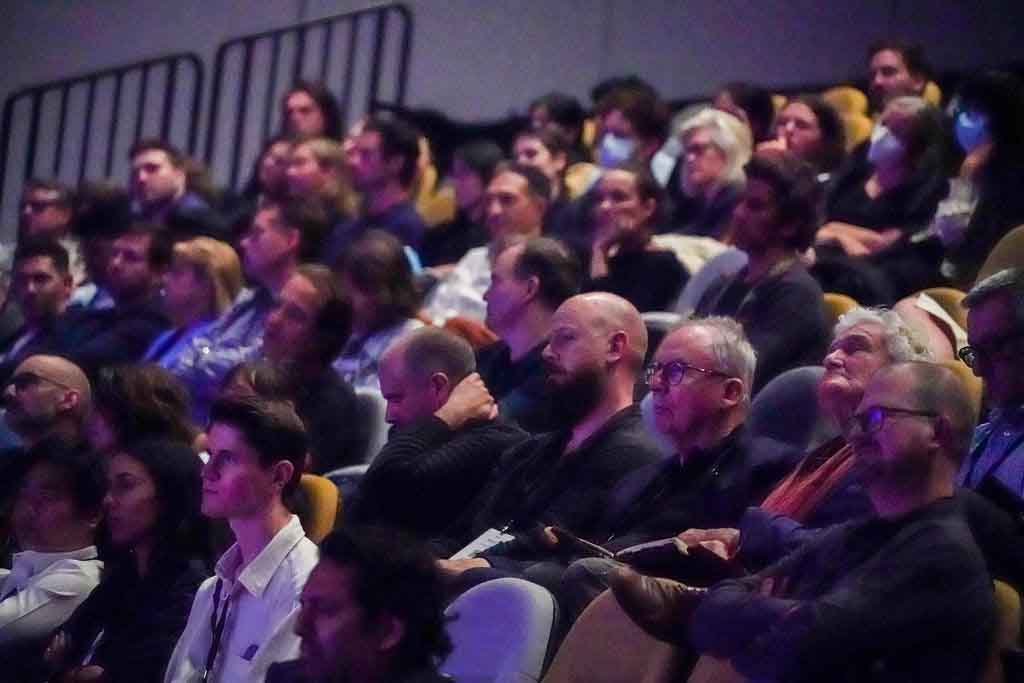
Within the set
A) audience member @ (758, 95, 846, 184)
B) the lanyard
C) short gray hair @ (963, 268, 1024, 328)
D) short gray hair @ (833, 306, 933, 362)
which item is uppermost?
short gray hair @ (963, 268, 1024, 328)

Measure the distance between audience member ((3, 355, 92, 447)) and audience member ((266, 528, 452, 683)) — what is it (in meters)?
2.33

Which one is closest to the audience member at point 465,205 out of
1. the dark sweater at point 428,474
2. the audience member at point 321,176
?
the audience member at point 321,176

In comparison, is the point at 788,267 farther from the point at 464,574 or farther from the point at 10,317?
the point at 10,317

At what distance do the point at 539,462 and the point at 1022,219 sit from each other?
1673mm

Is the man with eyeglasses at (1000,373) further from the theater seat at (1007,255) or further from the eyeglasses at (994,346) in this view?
the theater seat at (1007,255)

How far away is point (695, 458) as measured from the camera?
13.6 ft

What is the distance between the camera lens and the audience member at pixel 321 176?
24.6 feet

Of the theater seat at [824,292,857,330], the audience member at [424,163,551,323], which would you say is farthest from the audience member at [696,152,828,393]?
the audience member at [424,163,551,323]

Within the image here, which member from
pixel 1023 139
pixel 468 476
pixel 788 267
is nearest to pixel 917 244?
pixel 1023 139

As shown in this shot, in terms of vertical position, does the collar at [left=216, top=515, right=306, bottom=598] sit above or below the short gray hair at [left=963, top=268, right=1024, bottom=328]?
below

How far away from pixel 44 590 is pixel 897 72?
3845 mm

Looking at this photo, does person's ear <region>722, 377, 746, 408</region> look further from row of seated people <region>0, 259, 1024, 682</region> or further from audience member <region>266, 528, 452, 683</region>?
audience member <region>266, 528, 452, 683</region>

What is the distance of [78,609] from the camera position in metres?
4.46

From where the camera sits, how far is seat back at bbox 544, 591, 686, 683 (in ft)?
11.3
